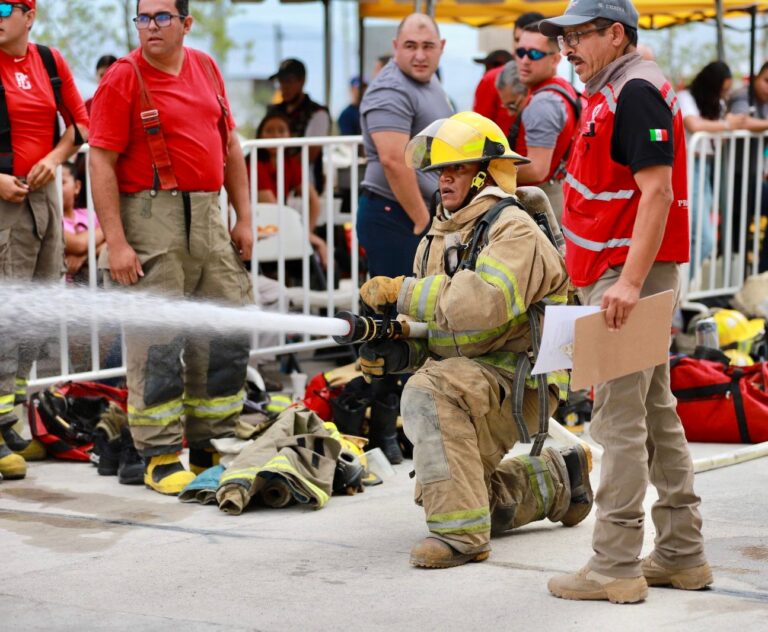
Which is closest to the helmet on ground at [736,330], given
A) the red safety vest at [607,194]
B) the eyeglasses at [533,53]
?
the eyeglasses at [533,53]

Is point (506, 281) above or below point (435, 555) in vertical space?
above

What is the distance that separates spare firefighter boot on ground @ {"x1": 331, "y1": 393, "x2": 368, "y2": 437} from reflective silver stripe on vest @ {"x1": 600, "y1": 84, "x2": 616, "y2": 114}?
2758 mm

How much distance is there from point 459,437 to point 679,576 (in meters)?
0.87

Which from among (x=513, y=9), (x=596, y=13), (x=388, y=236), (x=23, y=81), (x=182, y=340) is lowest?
(x=182, y=340)

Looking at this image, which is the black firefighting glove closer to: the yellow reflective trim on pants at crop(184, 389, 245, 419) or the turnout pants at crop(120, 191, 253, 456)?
the turnout pants at crop(120, 191, 253, 456)

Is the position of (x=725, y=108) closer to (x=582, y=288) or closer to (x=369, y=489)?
(x=369, y=489)

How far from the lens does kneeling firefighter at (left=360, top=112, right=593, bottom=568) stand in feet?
14.2

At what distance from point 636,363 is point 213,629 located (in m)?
1.45

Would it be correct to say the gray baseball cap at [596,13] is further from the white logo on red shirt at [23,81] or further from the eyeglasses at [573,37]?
the white logo on red shirt at [23,81]

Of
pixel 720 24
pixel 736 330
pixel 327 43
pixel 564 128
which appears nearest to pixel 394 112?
pixel 564 128

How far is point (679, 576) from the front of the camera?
160 inches

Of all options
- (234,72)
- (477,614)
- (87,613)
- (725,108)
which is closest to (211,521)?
(87,613)

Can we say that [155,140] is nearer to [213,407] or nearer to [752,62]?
[213,407]

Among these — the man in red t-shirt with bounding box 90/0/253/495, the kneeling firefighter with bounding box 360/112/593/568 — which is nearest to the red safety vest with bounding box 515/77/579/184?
the man in red t-shirt with bounding box 90/0/253/495
